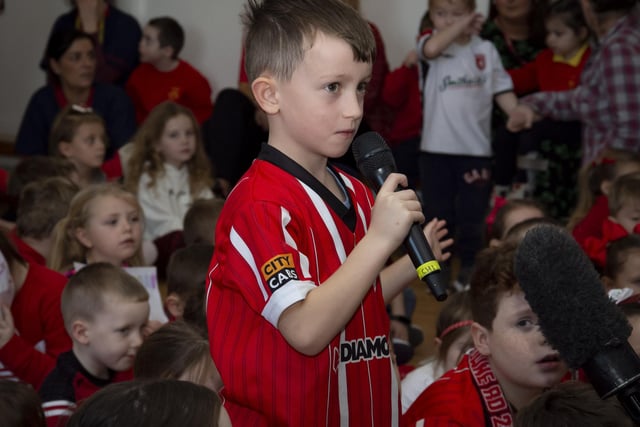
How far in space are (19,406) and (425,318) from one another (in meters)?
3.13

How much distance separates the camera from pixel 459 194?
4816 millimetres

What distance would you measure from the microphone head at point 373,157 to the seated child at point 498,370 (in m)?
0.58

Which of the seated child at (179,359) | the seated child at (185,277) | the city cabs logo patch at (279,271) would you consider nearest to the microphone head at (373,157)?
the city cabs logo patch at (279,271)

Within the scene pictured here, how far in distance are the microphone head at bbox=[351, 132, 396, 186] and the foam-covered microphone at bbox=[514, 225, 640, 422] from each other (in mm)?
361

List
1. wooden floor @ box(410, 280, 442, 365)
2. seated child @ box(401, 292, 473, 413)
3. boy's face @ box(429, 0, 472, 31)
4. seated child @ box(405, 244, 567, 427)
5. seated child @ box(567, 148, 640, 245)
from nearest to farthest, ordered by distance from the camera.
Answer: seated child @ box(405, 244, 567, 427), seated child @ box(401, 292, 473, 413), seated child @ box(567, 148, 640, 245), wooden floor @ box(410, 280, 442, 365), boy's face @ box(429, 0, 472, 31)

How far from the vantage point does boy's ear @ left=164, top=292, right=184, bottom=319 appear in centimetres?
296

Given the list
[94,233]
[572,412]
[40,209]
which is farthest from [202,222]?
[572,412]

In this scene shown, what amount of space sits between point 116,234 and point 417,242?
214 cm

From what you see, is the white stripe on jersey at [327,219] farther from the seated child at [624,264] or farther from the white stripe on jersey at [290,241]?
the seated child at [624,264]

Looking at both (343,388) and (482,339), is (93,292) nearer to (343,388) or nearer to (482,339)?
(482,339)

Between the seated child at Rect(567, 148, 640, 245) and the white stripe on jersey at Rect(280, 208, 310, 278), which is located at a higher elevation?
the seated child at Rect(567, 148, 640, 245)

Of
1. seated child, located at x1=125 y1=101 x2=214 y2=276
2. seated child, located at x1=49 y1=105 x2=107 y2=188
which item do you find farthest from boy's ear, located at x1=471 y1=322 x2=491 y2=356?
seated child, located at x1=49 y1=105 x2=107 y2=188

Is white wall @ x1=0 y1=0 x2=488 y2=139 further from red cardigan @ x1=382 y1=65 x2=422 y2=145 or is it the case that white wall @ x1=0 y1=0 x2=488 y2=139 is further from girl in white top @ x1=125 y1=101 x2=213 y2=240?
girl in white top @ x1=125 y1=101 x2=213 y2=240

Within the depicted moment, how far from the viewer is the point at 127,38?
5.91m
